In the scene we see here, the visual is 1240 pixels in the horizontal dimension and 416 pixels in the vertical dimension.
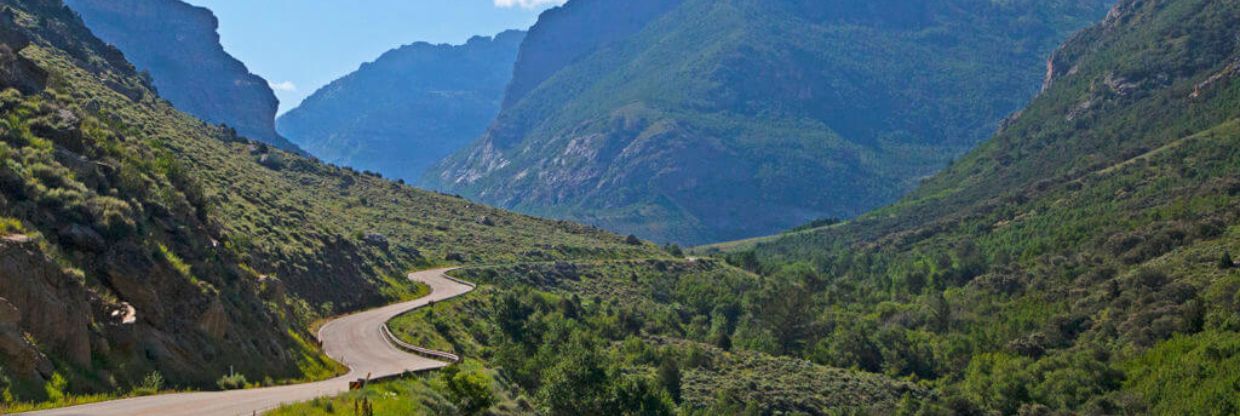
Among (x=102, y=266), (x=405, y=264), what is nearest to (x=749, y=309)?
(x=405, y=264)

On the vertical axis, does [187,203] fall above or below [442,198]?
below

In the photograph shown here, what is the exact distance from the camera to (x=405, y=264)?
8481cm

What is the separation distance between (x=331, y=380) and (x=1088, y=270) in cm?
9349

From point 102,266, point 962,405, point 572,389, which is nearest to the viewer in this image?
point 102,266

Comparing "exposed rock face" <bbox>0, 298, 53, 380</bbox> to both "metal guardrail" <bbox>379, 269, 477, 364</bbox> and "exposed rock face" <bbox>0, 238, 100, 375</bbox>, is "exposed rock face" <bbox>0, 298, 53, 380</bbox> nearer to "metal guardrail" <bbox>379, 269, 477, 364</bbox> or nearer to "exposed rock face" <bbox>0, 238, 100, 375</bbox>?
"exposed rock face" <bbox>0, 238, 100, 375</bbox>

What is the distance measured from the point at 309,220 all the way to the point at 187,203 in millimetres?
32788

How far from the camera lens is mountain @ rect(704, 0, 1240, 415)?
2985 inches

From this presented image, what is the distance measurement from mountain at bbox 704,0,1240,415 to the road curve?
47.3 metres

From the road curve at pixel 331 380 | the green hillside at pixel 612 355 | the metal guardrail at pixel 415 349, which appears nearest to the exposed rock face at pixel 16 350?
the road curve at pixel 331 380

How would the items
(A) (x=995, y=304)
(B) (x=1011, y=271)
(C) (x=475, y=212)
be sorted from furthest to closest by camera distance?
1. (C) (x=475, y=212)
2. (B) (x=1011, y=271)
3. (A) (x=995, y=304)

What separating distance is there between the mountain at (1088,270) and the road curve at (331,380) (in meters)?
47.3

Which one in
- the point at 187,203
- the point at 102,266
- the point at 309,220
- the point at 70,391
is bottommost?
the point at 70,391

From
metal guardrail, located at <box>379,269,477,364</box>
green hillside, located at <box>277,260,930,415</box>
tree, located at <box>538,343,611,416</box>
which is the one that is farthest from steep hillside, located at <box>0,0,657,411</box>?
tree, located at <box>538,343,611,416</box>

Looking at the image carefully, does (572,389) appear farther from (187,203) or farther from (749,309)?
(749,309)
